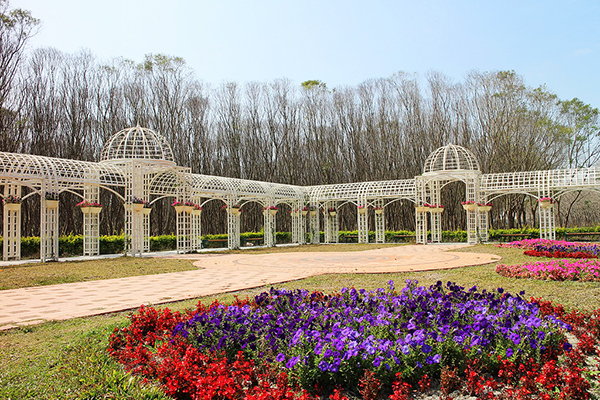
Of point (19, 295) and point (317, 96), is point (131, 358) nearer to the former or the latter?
point (19, 295)

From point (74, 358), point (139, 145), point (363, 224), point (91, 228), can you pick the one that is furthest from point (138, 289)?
point (363, 224)

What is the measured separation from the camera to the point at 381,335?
3873mm

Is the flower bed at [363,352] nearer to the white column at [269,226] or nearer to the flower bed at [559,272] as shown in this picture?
the flower bed at [559,272]

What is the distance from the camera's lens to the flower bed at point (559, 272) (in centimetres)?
868

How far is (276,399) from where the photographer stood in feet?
9.80

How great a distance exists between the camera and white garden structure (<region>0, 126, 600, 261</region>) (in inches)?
595

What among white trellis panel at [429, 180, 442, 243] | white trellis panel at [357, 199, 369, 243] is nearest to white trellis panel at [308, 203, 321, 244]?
white trellis panel at [357, 199, 369, 243]

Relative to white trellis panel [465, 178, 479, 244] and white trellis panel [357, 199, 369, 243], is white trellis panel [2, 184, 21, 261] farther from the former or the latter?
white trellis panel [465, 178, 479, 244]

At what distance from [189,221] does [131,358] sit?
16548 mm

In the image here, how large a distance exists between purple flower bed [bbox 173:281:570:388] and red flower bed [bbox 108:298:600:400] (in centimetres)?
8

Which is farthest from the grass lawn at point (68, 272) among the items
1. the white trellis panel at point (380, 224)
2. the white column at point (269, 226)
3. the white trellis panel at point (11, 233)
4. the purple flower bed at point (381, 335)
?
the white trellis panel at point (380, 224)

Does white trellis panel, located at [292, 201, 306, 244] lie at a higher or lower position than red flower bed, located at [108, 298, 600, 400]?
higher

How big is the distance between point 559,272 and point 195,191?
1490 centimetres

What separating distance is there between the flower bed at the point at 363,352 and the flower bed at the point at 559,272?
4678mm
